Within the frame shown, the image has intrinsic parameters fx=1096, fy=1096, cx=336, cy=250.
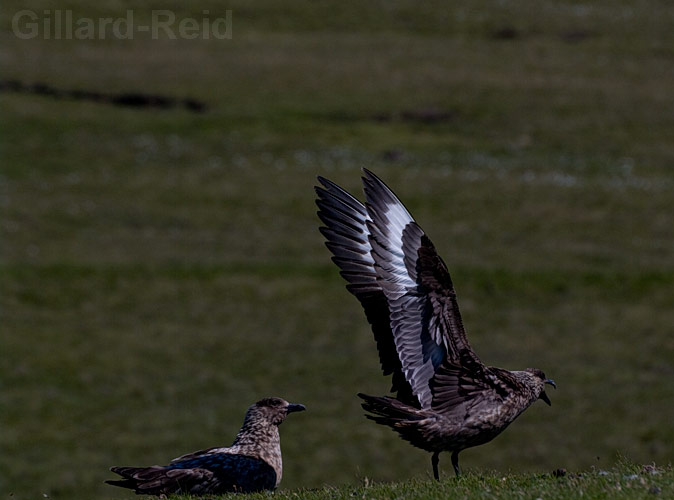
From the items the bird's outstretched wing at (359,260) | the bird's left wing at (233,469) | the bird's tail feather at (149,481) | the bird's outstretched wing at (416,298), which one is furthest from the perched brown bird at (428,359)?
the bird's tail feather at (149,481)

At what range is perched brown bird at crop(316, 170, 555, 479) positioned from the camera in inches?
417

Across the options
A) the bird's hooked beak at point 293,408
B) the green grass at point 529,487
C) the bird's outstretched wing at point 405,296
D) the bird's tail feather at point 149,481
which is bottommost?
the bird's tail feather at point 149,481

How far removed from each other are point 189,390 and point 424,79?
134 ft

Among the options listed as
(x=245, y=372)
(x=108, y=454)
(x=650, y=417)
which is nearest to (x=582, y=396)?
(x=650, y=417)

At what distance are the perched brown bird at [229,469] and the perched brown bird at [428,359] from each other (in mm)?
1714

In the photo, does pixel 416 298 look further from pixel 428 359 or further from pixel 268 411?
pixel 268 411

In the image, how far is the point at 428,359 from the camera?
10.8m

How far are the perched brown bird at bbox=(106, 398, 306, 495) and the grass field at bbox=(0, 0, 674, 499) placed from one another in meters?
0.91

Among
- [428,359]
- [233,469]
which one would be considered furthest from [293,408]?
[428,359]

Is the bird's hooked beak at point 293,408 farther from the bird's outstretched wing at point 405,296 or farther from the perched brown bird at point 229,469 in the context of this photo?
the bird's outstretched wing at point 405,296

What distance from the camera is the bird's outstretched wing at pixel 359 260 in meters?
11.3

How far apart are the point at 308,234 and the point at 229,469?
3014 cm

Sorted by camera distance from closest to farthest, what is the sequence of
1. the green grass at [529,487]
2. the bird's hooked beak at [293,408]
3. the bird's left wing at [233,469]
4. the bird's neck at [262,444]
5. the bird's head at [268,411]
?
the green grass at [529,487] → the bird's left wing at [233,469] → the bird's neck at [262,444] → the bird's head at [268,411] → the bird's hooked beak at [293,408]

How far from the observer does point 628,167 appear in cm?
5306
